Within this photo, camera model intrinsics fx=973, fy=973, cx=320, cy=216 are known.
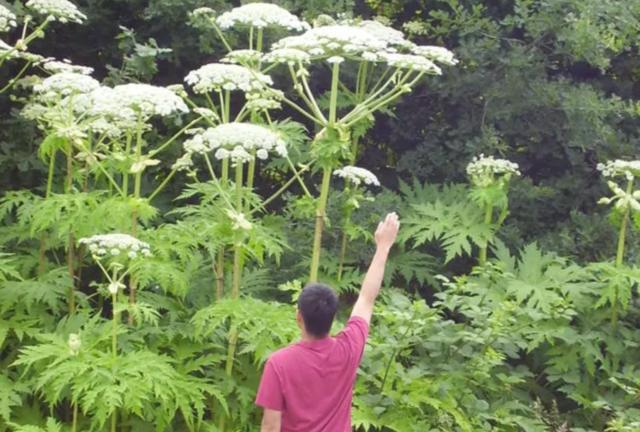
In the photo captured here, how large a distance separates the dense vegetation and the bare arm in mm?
1103

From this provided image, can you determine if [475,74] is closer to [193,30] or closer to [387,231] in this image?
[193,30]

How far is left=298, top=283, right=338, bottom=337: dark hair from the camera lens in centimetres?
395

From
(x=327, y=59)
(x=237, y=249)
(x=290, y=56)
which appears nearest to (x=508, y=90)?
(x=327, y=59)

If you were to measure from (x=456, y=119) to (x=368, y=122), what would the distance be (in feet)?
5.84

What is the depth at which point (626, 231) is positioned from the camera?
7258mm

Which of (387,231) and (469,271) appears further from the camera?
(469,271)

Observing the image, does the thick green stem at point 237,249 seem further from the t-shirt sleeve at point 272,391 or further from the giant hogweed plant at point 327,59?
the t-shirt sleeve at point 272,391

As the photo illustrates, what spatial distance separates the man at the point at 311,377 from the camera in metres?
3.94

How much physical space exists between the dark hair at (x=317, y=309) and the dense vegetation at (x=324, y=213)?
4.06ft

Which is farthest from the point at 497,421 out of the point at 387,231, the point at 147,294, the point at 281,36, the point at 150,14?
the point at 150,14

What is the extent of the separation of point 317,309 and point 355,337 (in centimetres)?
36

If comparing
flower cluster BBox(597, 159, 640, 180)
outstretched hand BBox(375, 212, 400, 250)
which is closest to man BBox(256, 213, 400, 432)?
outstretched hand BBox(375, 212, 400, 250)

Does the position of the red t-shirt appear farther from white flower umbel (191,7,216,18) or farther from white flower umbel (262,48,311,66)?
white flower umbel (191,7,216,18)

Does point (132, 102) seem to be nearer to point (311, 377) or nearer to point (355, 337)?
point (355, 337)
